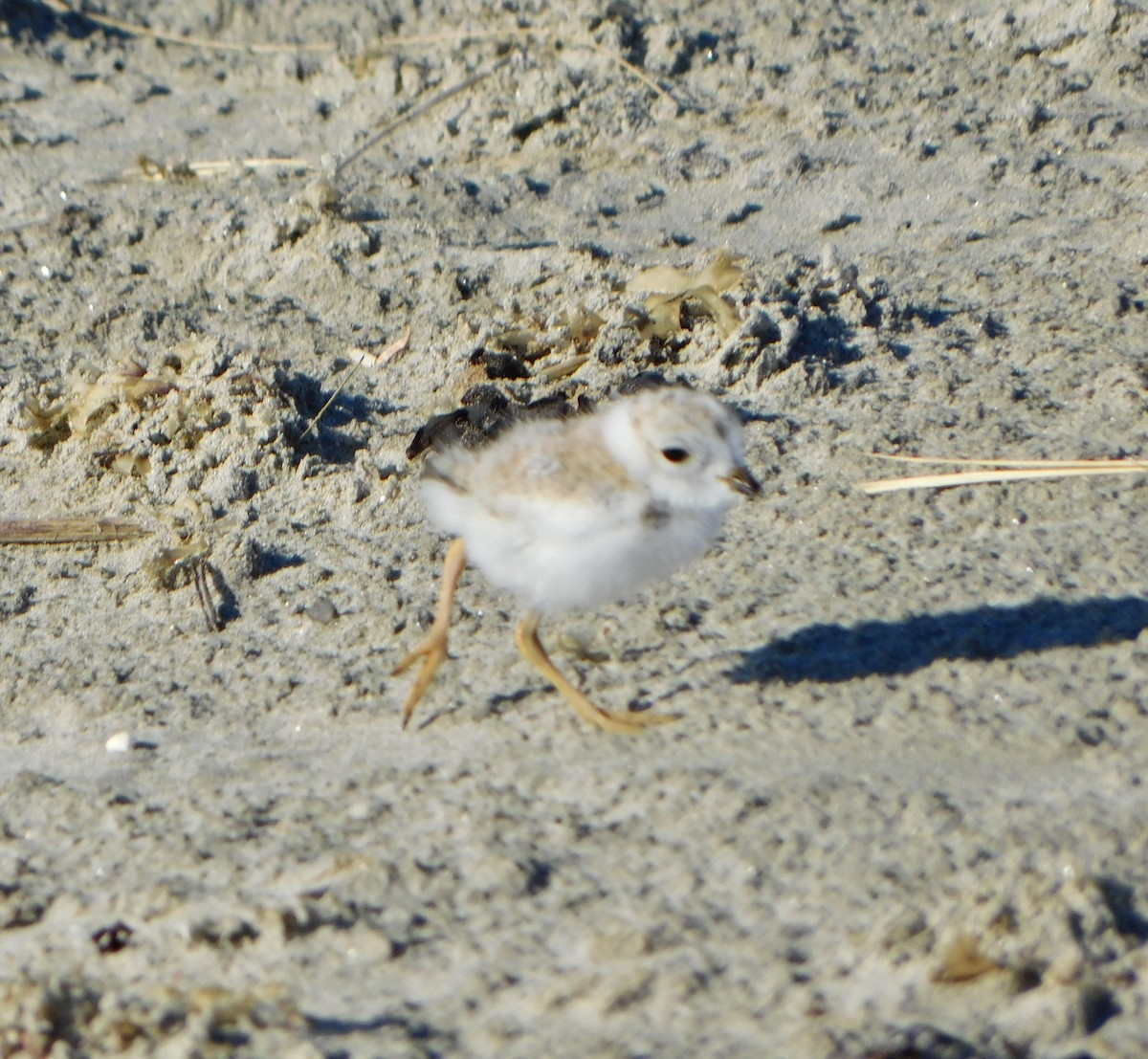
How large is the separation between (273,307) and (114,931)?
3.07 meters

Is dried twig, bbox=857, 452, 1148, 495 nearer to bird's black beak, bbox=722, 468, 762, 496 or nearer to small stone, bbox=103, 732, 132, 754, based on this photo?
bird's black beak, bbox=722, 468, 762, 496

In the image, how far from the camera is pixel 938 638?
3.32 meters

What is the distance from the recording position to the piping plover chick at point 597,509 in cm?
302

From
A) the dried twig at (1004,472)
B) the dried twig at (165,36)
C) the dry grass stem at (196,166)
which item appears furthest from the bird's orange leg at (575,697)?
the dried twig at (165,36)

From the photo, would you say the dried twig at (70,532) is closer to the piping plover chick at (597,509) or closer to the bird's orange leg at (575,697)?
the piping plover chick at (597,509)

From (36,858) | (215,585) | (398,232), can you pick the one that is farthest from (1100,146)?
(36,858)

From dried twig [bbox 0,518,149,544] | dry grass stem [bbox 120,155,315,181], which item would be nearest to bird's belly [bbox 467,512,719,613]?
dried twig [bbox 0,518,149,544]

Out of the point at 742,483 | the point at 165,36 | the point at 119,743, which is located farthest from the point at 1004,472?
the point at 165,36

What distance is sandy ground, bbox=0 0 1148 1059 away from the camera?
235cm

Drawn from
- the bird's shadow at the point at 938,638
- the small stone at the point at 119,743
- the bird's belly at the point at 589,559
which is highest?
the bird's belly at the point at 589,559

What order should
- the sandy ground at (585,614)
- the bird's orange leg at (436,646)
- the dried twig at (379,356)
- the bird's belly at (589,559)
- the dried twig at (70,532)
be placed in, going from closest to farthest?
1. the sandy ground at (585,614)
2. the bird's belly at (589,559)
3. the bird's orange leg at (436,646)
4. the dried twig at (70,532)
5. the dried twig at (379,356)

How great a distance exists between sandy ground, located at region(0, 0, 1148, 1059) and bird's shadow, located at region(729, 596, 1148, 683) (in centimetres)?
1

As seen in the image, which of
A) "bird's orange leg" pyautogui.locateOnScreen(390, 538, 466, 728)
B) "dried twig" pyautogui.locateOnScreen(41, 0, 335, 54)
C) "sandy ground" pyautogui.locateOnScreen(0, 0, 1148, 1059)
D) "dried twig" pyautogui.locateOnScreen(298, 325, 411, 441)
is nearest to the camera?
"sandy ground" pyautogui.locateOnScreen(0, 0, 1148, 1059)

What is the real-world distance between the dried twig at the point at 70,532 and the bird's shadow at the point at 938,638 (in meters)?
1.97
